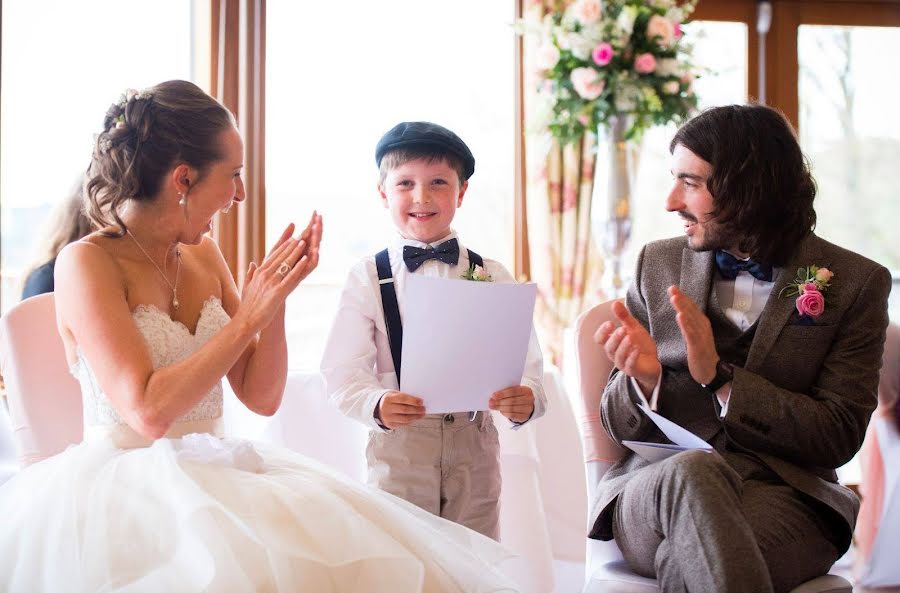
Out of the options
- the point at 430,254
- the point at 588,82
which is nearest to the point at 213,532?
the point at 430,254

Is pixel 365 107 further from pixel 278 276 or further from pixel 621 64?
pixel 278 276

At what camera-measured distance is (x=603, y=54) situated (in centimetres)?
374

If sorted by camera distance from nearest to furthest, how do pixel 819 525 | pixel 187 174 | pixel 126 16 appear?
pixel 819 525 < pixel 187 174 < pixel 126 16

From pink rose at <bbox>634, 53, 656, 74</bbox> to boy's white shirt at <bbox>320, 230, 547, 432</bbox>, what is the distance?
1977mm

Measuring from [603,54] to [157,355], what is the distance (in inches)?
102

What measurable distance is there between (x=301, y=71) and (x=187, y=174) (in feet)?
8.60

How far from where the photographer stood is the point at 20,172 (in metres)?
3.45

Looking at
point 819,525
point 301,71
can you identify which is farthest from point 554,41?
point 819,525

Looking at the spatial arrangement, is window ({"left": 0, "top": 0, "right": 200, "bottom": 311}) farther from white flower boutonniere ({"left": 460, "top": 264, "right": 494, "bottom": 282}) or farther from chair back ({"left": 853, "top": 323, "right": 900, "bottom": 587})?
chair back ({"left": 853, "top": 323, "right": 900, "bottom": 587})

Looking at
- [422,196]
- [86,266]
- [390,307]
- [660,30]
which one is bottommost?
[390,307]

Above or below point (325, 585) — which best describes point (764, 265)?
above

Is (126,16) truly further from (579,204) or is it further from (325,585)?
(325,585)

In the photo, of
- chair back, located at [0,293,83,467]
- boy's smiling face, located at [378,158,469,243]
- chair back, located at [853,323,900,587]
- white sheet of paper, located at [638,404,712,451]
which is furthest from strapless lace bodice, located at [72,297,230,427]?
chair back, located at [853,323,900,587]

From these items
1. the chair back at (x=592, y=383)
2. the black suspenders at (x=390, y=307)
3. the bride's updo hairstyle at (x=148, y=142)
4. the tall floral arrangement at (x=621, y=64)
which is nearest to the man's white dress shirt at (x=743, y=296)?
the chair back at (x=592, y=383)
